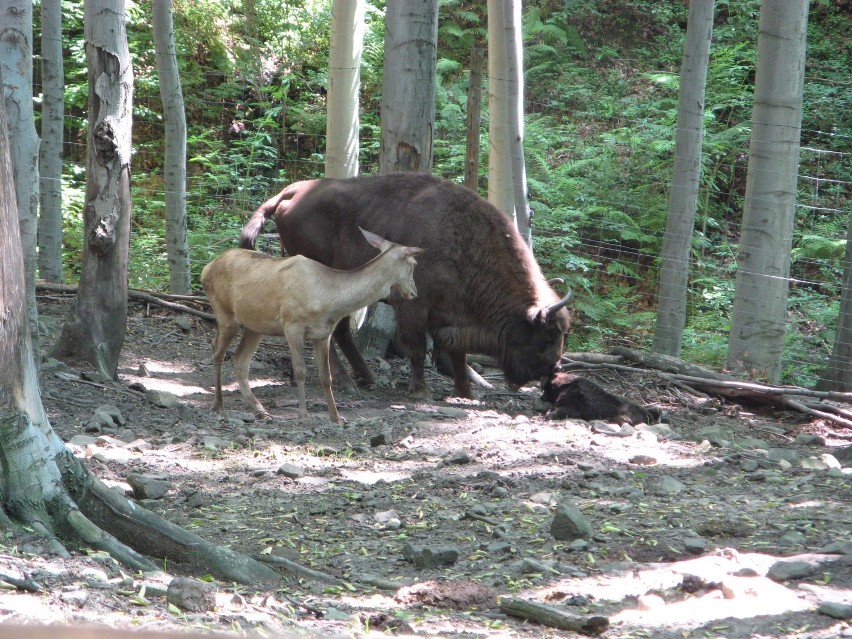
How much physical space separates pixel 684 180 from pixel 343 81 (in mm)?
4160

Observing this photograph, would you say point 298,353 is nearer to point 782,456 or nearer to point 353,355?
point 353,355

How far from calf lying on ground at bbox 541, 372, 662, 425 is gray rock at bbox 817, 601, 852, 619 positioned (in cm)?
433

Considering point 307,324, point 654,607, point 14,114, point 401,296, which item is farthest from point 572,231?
point 654,607

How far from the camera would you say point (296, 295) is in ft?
24.9

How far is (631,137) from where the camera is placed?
15938mm

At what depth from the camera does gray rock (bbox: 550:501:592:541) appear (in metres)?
4.76

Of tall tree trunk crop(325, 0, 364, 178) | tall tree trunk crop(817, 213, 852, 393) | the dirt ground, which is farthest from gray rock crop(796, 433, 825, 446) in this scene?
tall tree trunk crop(325, 0, 364, 178)

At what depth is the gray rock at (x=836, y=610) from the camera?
3619 millimetres

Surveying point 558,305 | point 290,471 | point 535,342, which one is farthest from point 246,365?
point 558,305

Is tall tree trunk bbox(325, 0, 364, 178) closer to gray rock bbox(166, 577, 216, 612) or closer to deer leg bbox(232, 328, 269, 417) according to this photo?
deer leg bbox(232, 328, 269, 417)

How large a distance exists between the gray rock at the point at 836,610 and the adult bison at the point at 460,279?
5.22 meters

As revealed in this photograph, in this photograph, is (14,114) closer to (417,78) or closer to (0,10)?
(0,10)

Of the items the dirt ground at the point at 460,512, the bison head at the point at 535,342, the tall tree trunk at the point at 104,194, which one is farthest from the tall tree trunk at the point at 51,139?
the bison head at the point at 535,342

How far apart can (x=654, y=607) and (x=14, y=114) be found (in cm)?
522
